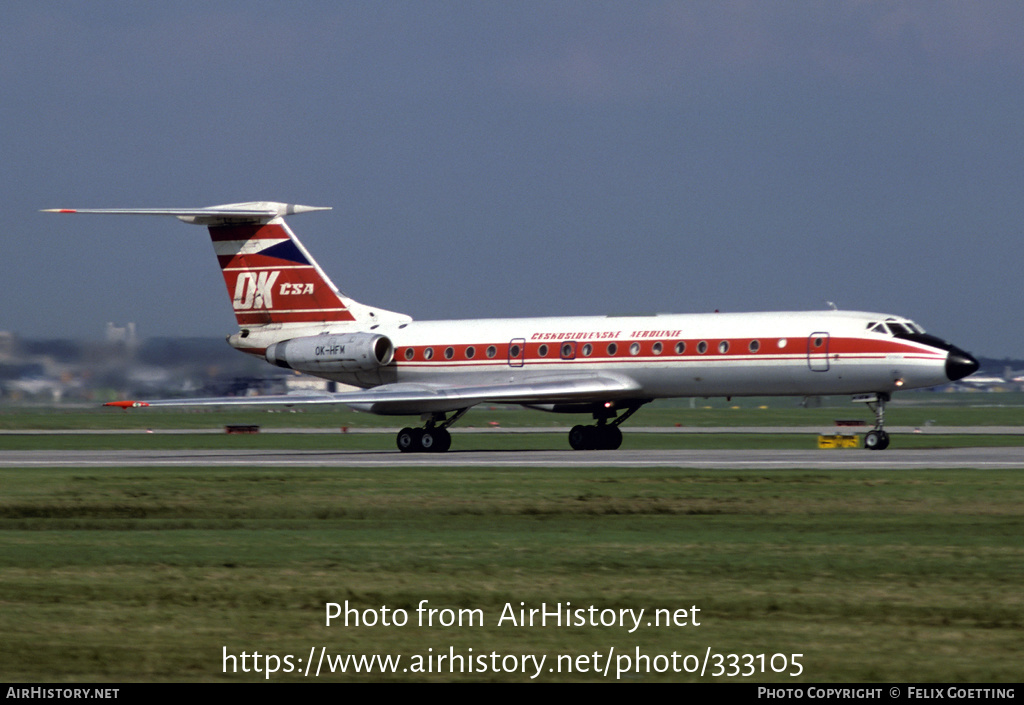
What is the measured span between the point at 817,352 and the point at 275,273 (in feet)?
59.8

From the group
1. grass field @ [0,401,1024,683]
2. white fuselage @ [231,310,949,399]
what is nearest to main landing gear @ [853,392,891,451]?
white fuselage @ [231,310,949,399]

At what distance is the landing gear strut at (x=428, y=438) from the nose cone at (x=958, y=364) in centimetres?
1414

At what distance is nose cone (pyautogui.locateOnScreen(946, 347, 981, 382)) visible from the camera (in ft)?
118

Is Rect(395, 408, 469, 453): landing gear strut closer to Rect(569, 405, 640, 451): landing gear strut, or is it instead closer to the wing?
the wing

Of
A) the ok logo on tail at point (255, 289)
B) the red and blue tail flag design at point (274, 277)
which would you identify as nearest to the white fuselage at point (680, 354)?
the red and blue tail flag design at point (274, 277)

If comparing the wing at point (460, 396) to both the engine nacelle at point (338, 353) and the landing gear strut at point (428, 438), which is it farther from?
the engine nacelle at point (338, 353)

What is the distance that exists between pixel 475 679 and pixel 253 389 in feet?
165

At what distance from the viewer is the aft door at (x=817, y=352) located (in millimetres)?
36938

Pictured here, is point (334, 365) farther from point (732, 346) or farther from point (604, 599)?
point (604, 599)

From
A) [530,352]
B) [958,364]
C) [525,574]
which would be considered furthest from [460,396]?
[525,574]

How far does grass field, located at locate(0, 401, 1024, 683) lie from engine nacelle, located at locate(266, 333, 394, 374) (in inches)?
686

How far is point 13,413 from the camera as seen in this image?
7700 centimetres

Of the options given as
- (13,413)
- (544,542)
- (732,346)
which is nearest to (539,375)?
(732,346)
